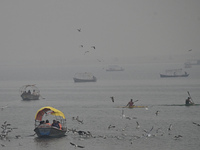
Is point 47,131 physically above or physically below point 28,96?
below

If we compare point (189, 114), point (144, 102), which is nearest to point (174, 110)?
point (189, 114)

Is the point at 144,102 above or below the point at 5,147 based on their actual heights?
above

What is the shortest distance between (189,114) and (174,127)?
54.5 ft

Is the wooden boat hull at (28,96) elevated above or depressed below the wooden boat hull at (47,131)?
above

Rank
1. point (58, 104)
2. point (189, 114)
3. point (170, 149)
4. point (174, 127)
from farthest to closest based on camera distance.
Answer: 1. point (58, 104)
2. point (189, 114)
3. point (174, 127)
4. point (170, 149)

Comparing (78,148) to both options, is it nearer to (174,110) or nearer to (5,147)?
(5,147)

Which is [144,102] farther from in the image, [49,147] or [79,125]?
[49,147]

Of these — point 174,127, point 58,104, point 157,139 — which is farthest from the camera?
point 58,104

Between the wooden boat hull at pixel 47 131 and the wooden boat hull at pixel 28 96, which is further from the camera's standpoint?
the wooden boat hull at pixel 28 96

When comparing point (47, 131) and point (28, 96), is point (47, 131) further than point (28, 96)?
No

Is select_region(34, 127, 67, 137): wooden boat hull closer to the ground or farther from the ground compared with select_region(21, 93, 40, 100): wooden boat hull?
closer to the ground

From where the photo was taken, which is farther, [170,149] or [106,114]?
[106,114]

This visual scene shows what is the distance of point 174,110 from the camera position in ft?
306

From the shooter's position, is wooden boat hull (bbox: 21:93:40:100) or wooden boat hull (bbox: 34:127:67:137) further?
wooden boat hull (bbox: 21:93:40:100)
